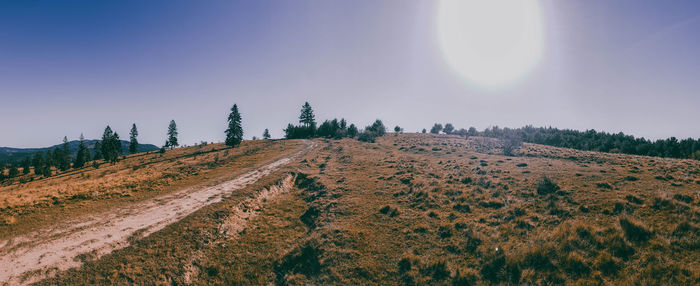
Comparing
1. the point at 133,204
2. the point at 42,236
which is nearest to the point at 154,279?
the point at 42,236

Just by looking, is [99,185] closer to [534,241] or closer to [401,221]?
[401,221]

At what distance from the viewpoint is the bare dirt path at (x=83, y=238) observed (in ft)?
34.0

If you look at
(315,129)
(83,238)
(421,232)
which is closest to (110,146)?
(315,129)

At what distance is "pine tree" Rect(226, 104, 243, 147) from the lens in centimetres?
6303

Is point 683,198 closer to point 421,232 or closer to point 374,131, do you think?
point 421,232

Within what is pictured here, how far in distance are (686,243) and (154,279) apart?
78.9 feet

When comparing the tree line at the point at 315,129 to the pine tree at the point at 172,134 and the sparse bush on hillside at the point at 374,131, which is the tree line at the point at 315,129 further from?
the pine tree at the point at 172,134

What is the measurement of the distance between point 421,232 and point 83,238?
20.2m

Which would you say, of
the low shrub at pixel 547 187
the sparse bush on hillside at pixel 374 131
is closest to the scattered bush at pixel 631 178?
the low shrub at pixel 547 187

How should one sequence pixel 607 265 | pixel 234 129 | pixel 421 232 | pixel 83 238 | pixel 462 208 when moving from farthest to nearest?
pixel 234 129, pixel 462 208, pixel 421 232, pixel 83 238, pixel 607 265

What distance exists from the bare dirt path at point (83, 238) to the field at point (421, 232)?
2.62 ft

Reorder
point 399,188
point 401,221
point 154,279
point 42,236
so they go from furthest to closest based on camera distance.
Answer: point 399,188
point 401,221
point 42,236
point 154,279

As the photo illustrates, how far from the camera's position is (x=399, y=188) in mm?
21156

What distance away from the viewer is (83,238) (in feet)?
41.9
